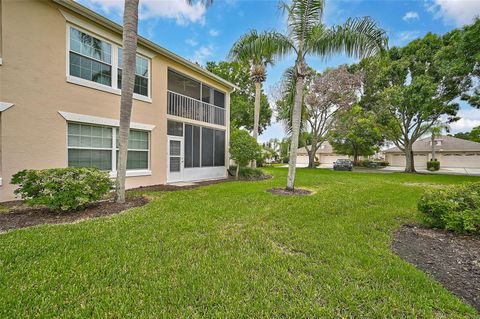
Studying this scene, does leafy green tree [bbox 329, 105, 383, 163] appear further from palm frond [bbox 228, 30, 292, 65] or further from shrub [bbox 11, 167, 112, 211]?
shrub [bbox 11, 167, 112, 211]

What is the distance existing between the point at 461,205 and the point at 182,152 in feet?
34.9

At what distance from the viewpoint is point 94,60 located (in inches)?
311

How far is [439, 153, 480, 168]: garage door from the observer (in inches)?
1265

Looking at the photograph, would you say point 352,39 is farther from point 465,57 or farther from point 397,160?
point 397,160

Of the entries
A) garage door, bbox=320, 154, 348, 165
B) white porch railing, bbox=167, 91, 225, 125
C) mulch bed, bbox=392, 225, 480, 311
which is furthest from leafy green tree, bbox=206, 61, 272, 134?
garage door, bbox=320, 154, 348, 165

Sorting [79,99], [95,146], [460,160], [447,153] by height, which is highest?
[79,99]

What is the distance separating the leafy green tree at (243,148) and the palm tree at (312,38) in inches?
166

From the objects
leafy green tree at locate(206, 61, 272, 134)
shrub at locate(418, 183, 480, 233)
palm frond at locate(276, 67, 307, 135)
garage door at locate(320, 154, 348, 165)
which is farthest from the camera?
garage door at locate(320, 154, 348, 165)

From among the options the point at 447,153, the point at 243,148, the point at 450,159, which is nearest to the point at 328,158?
the point at 447,153

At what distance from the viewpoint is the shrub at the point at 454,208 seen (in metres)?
4.35

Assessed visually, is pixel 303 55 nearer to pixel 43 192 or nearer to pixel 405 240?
pixel 405 240

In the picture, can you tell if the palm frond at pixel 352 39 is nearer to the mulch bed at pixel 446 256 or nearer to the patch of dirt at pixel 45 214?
the mulch bed at pixel 446 256

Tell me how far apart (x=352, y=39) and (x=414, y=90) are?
14364 mm

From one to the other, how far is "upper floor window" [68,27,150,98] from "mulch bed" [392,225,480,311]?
10332 mm
